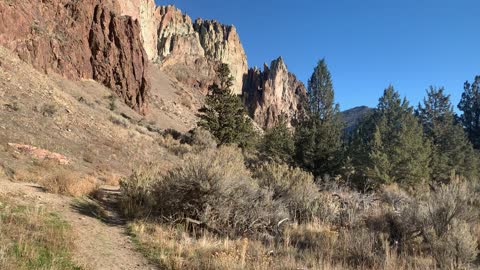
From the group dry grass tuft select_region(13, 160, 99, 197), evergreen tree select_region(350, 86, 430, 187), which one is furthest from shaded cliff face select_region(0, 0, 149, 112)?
evergreen tree select_region(350, 86, 430, 187)

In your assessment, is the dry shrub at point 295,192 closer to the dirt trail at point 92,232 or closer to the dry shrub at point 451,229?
the dry shrub at point 451,229

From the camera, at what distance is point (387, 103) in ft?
130

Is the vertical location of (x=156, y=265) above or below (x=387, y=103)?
below

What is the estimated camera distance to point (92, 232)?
6.09 metres

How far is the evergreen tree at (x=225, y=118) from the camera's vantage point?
106 ft

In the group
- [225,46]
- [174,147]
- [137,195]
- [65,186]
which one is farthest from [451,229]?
[225,46]

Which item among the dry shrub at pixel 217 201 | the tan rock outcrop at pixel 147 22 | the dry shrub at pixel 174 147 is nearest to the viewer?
the dry shrub at pixel 217 201

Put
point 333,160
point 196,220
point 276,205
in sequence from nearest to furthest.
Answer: point 196,220, point 276,205, point 333,160

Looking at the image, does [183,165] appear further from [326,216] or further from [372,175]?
[372,175]

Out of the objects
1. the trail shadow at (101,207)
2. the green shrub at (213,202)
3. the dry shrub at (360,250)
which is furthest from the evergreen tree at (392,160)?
the trail shadow at (101,207)

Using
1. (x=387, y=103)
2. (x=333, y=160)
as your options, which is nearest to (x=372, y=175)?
(x=333, y=160)

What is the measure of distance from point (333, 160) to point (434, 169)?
57.6 ft

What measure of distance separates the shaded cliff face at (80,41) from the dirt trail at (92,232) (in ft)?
71.5

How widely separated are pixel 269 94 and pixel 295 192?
116m
